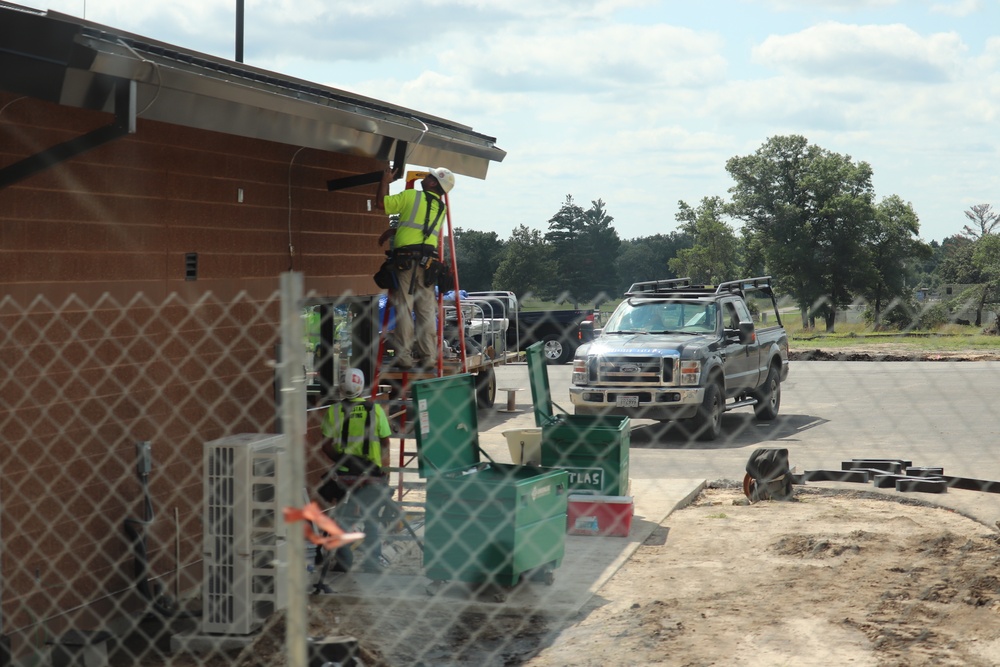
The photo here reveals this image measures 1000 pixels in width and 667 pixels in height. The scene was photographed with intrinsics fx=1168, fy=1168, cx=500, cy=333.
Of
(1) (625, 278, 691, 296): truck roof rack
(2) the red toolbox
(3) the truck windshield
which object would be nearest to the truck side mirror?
(3) the truck windshield

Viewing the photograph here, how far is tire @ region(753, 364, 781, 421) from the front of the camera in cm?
1803

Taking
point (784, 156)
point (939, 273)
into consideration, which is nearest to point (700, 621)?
point (784, 156)

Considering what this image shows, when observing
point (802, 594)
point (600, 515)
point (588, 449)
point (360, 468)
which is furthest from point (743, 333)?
point (360, 468)

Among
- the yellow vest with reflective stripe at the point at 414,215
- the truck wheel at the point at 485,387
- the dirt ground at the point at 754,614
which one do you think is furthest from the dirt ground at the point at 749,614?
the truck wheel at the point at 485,387

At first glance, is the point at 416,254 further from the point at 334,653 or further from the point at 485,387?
the point at 485,387

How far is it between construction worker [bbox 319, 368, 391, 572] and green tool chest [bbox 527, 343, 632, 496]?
6.29 ft

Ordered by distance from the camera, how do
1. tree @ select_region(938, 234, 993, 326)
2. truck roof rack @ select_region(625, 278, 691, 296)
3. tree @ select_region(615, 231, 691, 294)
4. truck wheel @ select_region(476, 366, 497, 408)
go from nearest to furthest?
truck roof rack @ select_region(625, 278, 691, 296) < truck wheel @ select_region(476, 366, 497, 408) < tree @ select_region(938, 234, 993, 326) < tree @ select_region(615, 231, 691, 294)

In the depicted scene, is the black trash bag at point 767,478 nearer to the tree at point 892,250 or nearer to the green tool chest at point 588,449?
the green tool chest at point 588,449

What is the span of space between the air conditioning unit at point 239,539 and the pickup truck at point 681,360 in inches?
335

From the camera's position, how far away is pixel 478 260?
36.9 m

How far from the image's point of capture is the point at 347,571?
Result: 873 centimetres

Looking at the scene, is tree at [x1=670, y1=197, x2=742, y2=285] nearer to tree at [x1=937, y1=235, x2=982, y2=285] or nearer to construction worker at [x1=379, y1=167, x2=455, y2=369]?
tree at [x1=937, y1=235, x2=982, y2=285]

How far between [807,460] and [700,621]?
714cm

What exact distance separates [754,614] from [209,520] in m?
3.57
